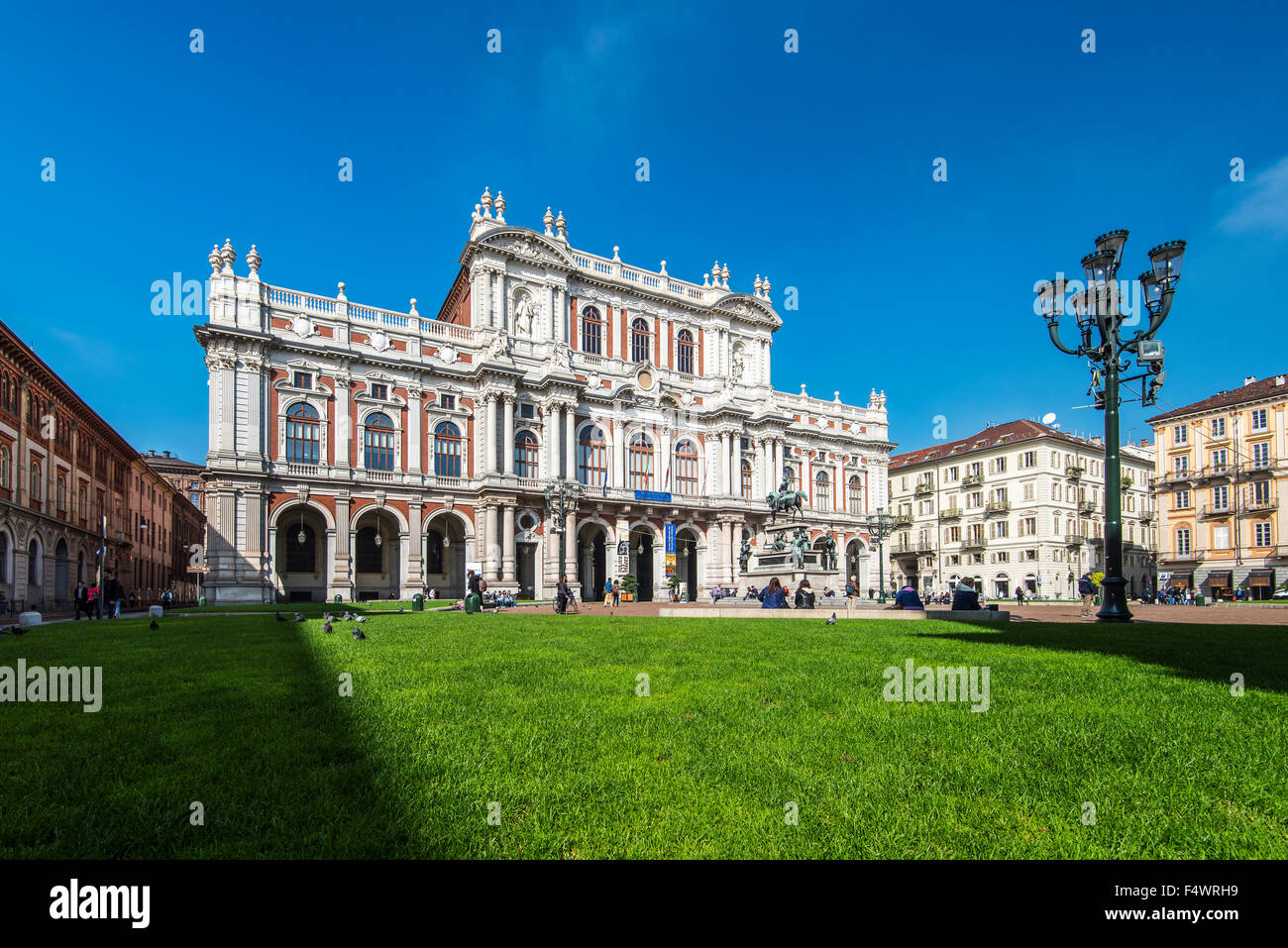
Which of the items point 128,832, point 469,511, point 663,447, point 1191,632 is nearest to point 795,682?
point 128,832

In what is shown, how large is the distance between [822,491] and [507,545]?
29.9m

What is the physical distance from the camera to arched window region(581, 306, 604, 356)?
5056cm

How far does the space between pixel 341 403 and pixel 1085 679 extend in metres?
41.0

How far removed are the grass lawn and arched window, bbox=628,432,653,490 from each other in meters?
41.3

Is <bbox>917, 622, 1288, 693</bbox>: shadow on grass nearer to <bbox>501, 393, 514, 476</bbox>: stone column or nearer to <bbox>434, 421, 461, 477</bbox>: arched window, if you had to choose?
<bbox>501, 393, 514, 476</bbox>: stone column

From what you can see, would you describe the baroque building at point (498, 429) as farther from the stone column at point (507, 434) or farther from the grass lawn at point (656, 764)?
the grass lawn at point (656, 764)

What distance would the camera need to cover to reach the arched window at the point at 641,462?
166 ft

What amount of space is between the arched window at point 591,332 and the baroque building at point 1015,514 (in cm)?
3541

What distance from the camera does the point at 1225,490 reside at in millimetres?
52938

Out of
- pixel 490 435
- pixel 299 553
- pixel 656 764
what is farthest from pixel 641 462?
pixel 656 764

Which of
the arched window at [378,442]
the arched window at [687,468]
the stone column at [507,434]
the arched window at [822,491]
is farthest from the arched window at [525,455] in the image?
the arched window at [822,491]

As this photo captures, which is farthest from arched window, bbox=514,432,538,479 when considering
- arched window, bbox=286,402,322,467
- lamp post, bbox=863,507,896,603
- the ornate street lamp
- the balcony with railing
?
the balcony with railing
